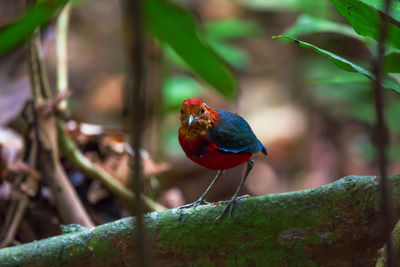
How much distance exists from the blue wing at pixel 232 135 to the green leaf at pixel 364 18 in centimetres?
72

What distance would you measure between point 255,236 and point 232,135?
1.57 feet

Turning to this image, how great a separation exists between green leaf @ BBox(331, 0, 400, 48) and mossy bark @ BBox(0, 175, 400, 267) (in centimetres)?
54

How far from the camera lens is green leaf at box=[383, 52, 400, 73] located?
72.4 inches

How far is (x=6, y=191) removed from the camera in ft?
11.3

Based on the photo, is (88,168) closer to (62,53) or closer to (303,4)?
(62,53)

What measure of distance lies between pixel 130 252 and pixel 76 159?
1.38m

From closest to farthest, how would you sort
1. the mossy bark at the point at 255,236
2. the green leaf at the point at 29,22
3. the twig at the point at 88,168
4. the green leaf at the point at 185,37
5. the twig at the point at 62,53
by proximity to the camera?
the mossy bark at the point at 255,236
the green leaf at the point at 29,22
the green leaf at the point at 185,37
the twig at the point at 88,168
the twig at the point at 62,53

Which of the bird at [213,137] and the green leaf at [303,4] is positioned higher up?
the green leaf at [303,4]

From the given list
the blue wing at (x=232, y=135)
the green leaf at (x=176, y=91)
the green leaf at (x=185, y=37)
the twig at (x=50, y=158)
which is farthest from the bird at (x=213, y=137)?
the green leaf at (x=176, y=91)

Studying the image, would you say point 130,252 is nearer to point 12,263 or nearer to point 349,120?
point 12,263

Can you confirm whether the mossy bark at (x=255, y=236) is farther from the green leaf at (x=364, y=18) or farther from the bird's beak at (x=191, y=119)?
the green leaf at (x=364, y=18)

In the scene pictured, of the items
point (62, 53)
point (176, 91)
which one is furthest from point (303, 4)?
point (62, 53)

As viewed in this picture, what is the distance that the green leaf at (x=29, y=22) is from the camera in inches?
105

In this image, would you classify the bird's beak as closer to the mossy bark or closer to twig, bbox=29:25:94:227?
the mossy bark
